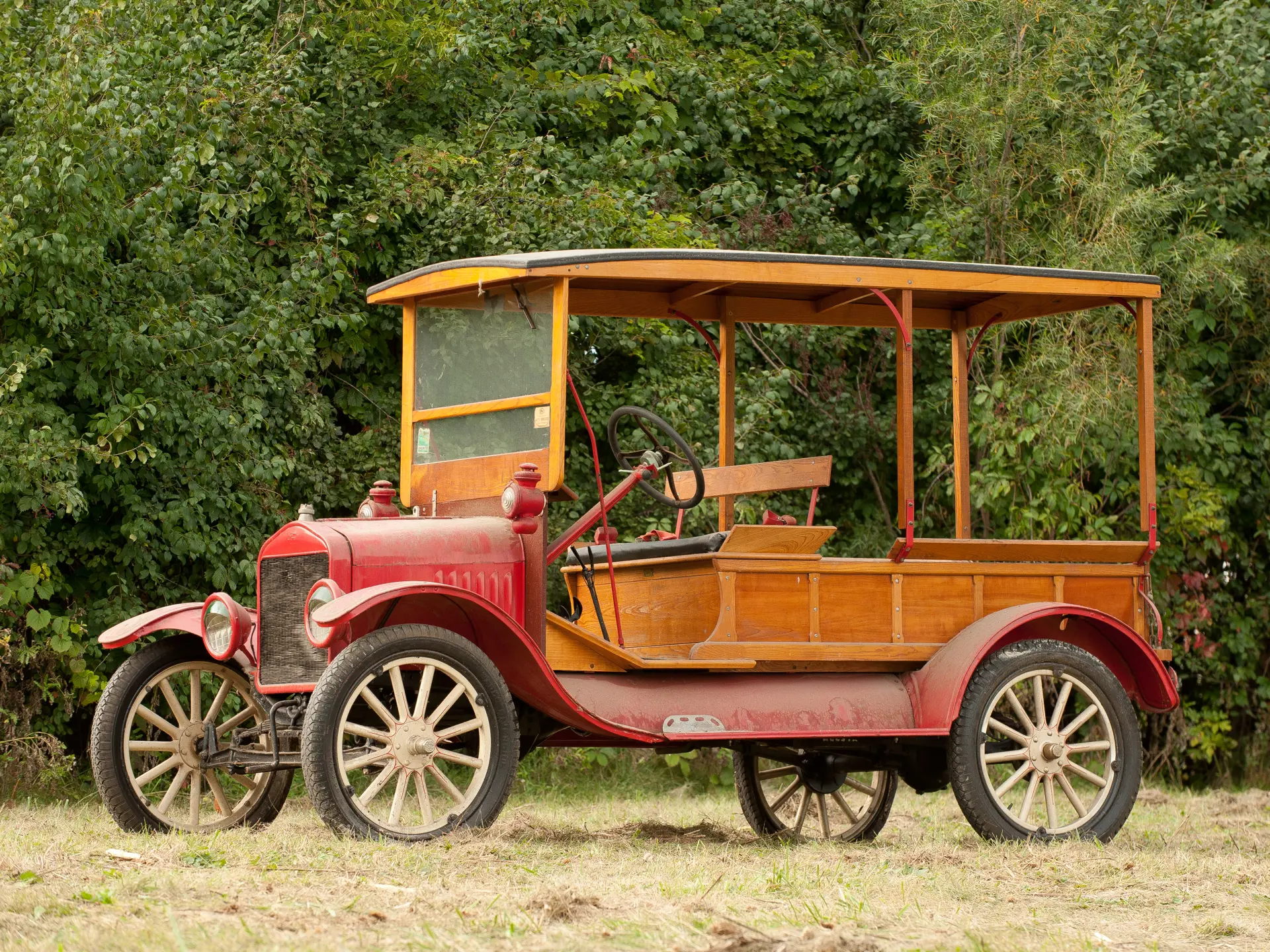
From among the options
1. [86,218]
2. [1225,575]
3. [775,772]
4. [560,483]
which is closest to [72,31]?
[86,218]

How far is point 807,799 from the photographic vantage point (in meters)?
7.64

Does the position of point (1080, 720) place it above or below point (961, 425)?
below

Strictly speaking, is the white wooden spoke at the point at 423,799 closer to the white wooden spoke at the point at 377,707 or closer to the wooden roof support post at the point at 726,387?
the white wooden spoke at the point at 377,707

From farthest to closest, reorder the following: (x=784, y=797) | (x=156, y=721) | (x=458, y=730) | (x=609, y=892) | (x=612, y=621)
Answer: (x=784, y=797), (x=612, y=621), (x=156, y=721), (x=458, y=730), (x=609, y=892)

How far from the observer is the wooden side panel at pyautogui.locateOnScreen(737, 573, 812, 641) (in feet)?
20.9

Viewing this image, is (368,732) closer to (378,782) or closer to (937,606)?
(378,782)

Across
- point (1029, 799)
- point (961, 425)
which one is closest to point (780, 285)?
point (961, 425)

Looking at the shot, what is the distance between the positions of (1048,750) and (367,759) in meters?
2.80

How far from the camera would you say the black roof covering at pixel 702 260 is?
19.9ft

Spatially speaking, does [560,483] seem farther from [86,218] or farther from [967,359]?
[86,218]

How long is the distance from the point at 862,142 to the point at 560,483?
25.5ft

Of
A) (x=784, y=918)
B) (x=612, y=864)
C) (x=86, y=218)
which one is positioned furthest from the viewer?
(x=86, y=218)

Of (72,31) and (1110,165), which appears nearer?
(72,31)

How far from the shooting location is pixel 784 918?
4.25 m
